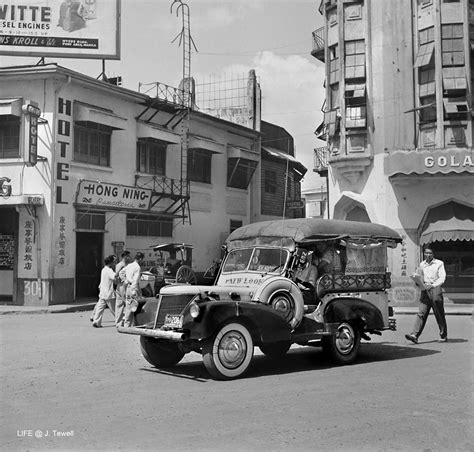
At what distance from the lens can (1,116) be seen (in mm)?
20531

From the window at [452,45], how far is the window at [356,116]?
136 inches

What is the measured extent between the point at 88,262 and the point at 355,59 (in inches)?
514

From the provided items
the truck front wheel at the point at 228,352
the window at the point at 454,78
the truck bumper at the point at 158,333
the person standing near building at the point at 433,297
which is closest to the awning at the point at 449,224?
the window at the point at 454,78

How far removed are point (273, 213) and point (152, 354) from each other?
25.4 metres

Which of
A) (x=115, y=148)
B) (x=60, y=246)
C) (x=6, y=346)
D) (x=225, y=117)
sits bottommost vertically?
(x=6, y=346)

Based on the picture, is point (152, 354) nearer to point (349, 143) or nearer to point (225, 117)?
point (349, 143)

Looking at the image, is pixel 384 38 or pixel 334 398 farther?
pixel 384 38

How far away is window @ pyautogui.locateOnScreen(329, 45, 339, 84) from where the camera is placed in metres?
25.3

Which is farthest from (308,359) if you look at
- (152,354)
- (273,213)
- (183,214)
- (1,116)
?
(273,213)

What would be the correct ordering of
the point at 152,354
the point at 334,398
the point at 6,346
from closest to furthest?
1. the point at 334,398
2. the point at 152,354
3. the point at 6,346

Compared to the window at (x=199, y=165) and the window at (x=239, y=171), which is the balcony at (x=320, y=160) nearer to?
Answer: the window at (x=239, y=171)

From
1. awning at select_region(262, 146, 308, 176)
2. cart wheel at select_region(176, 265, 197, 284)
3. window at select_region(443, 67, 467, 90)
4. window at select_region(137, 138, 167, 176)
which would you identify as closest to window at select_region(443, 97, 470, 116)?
window at select_region(443, 67, 467, 90)

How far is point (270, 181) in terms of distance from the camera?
34.2 meters

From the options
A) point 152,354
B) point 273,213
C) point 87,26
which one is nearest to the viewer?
point 152,354
